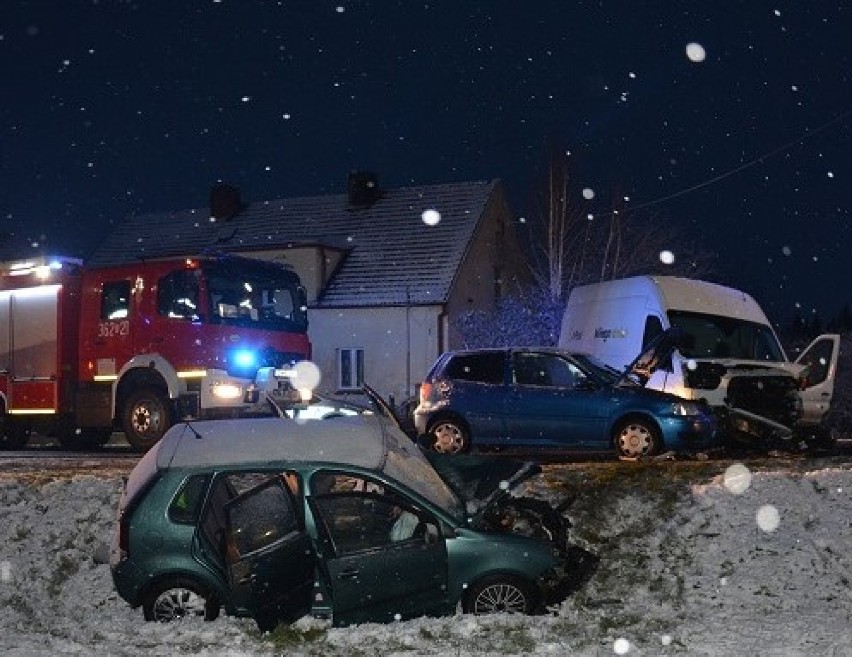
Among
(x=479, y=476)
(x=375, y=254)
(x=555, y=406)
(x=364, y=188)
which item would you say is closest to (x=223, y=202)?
(x=364, y=188)

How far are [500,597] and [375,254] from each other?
29.6 metres

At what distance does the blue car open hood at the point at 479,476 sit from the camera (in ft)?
27.1

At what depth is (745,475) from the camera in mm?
10594

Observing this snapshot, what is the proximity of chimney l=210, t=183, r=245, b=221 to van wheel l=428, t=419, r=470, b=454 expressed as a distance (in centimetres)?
2747

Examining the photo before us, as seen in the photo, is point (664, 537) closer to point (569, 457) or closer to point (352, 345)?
point (569, 457)

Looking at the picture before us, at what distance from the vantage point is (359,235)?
3850 centimetres

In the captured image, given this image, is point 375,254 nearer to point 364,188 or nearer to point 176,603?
point 364,188

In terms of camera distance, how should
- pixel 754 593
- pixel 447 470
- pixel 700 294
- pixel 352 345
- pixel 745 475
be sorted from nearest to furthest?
pixel 754 593
pixel 447 470
pixel 745 475
pixel 700 294
pixel 352 345

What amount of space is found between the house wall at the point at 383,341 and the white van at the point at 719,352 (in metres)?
14.5

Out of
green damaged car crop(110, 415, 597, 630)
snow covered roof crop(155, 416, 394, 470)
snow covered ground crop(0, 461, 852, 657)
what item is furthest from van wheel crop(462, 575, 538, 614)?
snow covered roof crop(155, 416, 394, 470)

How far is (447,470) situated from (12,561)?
12.2ft

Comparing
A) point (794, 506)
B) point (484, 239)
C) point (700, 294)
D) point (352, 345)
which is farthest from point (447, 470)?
point (484, 239)

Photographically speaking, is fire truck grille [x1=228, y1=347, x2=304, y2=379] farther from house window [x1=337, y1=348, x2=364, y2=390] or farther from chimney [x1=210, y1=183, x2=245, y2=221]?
chimney [x1=210, y1=183, x2=245, y2=221]

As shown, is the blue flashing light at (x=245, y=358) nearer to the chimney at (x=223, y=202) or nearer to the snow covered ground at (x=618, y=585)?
the snow covered ground at (x=618, y=585)
